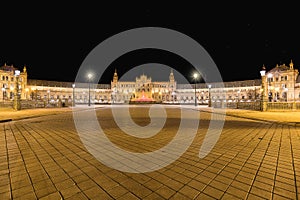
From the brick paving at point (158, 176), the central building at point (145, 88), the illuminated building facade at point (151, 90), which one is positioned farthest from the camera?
the central building at point (145, 88)

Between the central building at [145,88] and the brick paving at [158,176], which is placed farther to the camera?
the central building at [145,88]

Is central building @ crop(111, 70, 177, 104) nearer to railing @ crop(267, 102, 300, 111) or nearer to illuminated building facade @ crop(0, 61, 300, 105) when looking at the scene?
illuminated building facade @ crop(0, 61, 300, 105)

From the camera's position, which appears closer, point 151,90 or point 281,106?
point 281,106

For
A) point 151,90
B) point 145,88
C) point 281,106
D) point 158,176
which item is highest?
point 145,88

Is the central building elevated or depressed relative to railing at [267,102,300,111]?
elevated

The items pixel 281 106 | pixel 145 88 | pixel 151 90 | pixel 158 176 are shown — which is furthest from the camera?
pixel 145 88

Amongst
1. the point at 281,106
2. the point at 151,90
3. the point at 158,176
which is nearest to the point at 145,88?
the point at 151,90

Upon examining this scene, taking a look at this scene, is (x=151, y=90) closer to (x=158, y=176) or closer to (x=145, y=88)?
(x=145, y=88)

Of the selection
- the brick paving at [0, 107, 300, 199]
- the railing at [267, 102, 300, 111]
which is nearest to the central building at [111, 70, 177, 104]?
the railing at [267, 102, 300, 111]

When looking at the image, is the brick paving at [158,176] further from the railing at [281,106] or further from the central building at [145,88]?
the central building at [145,88]

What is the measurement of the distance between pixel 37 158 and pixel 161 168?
312 cm

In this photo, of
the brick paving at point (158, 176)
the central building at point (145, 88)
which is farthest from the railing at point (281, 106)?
the central building at point (145, 88)

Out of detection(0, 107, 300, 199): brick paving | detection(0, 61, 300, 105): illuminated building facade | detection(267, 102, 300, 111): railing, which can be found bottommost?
detection(0, 107, 300, 199): brick paving

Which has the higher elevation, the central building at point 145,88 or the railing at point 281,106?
the central building at point 145,88
